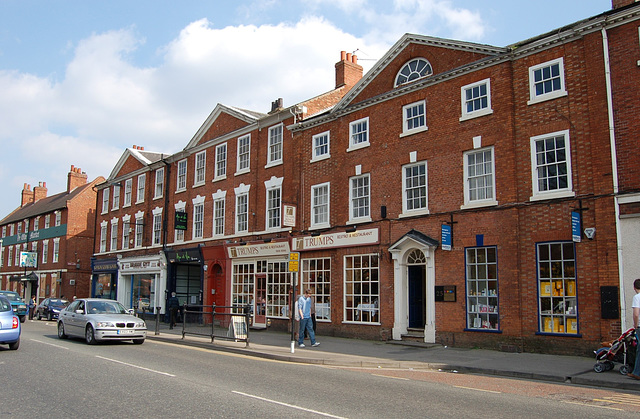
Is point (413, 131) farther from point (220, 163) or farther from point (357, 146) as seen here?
point (220, 163)

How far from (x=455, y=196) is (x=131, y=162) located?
2804 centimetres

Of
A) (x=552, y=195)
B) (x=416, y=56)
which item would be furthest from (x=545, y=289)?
(x=416, y=56)

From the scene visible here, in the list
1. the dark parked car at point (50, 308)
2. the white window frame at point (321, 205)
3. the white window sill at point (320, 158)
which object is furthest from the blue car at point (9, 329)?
the dark parked car at point (50, 308)

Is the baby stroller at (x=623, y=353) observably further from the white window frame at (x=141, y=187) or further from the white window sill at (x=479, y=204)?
the white window frame at (x=141, y=187)

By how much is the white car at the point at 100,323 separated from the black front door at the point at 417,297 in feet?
30.1

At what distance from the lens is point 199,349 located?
1736 centimetres

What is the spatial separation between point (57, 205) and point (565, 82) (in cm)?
4610

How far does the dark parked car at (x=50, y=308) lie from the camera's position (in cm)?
3392

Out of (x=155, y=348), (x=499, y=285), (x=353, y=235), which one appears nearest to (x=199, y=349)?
(x=155, y=348)

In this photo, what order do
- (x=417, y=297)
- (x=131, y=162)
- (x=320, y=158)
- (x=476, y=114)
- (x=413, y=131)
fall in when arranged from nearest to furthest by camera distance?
1. (x=476, y=114)
2. (x=417, y=297)
3. (x=413, y=131)
4. (x=320, y=158)
5. (x=131, y=162)

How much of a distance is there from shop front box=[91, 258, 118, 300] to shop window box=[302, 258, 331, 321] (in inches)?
810

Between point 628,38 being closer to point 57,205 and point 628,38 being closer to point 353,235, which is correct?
point 353,235

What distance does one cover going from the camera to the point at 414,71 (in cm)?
1984

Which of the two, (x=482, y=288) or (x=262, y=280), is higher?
(x=262, y=280)
